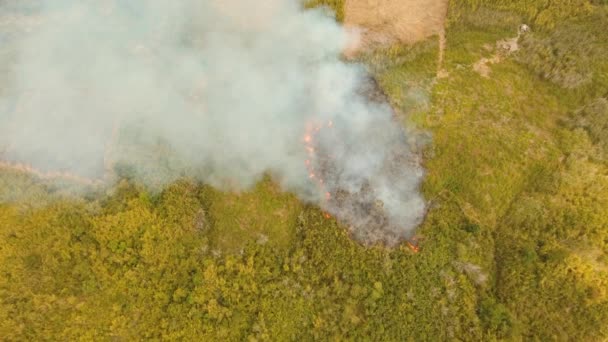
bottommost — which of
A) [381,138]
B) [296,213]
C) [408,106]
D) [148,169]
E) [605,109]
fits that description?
[296,213]

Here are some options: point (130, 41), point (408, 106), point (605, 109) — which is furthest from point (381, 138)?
point (130, 41)

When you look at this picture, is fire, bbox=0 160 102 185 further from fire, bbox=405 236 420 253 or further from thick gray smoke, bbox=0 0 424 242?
fire, bbox=405 236 420 253

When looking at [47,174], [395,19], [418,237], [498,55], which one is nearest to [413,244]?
[418,237]

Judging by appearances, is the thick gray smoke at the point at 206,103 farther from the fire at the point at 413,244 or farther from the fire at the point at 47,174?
the fire at the point at 413,244

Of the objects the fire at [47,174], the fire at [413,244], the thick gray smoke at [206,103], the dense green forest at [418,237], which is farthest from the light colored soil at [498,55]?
the fire at [47,174]

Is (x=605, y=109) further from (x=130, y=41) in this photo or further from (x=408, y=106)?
(x=130, y=41)

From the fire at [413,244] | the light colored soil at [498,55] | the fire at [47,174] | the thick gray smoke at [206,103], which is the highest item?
the light colored soil at [498,55]

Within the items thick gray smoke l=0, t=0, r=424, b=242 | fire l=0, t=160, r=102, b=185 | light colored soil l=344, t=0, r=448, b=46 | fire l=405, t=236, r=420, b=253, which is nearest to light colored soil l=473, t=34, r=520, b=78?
light colored soil l=344, t=0, r=448, b=46
